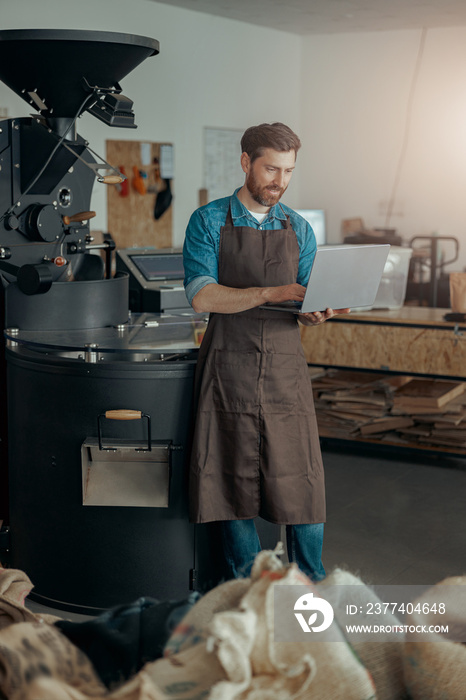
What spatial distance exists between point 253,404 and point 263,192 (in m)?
0.61

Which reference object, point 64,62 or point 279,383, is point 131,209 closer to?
point 64,62

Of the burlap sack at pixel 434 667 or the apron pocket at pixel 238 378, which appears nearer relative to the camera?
the burlap sack at pixel 434 667

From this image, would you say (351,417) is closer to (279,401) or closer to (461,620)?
(279,401)

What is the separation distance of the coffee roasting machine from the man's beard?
47 centimetres

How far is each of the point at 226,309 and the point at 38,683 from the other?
1610mm

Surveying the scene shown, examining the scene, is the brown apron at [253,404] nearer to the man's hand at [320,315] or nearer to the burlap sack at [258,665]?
the man's hand at [320,315]

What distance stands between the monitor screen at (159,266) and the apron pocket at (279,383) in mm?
1406

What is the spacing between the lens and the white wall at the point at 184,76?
6309 mm

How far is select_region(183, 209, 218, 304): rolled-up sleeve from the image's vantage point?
97.0 inches

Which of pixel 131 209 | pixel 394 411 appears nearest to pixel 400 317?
pixel 394 411

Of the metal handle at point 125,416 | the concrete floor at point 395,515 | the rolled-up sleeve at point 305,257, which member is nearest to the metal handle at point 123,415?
the metal handle at point 125,416

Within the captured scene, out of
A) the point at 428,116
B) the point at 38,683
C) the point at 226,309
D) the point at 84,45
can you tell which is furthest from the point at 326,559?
the point at 428,116

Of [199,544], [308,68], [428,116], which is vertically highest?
[308,68]

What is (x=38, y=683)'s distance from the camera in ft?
2.83
